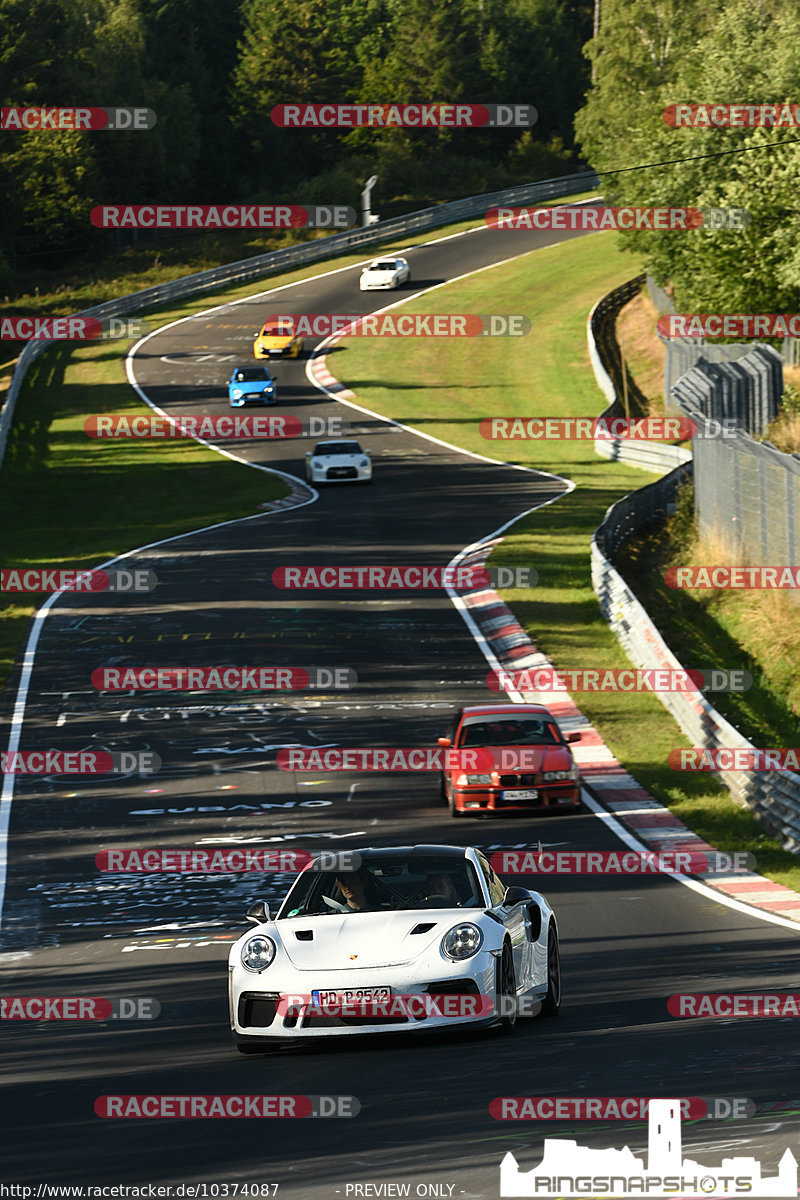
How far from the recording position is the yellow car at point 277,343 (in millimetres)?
63844

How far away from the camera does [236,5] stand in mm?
118500

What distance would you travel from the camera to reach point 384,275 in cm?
7288

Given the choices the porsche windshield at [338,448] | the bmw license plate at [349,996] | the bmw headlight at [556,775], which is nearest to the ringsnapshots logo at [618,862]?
the bmw headlight at [556,775]

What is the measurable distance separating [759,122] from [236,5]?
78.9 m

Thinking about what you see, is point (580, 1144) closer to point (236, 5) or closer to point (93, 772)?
point (93, 772)

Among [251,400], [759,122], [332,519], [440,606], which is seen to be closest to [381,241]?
[251,400]

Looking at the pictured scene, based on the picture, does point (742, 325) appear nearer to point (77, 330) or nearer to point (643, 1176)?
point (77, 330)

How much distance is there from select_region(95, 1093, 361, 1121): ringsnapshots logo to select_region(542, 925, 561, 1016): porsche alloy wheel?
2.44 meters

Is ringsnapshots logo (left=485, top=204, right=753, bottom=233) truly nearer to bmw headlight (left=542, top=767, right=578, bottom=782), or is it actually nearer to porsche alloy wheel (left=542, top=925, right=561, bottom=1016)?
bmw headlight (left=542, top=767, right=578, bottom=782)

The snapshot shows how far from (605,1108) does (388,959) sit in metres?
2.01

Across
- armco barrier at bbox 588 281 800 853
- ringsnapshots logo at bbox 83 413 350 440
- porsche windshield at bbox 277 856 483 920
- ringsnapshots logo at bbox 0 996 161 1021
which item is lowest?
ringsnapshots logo at bbox 83 413 350 440

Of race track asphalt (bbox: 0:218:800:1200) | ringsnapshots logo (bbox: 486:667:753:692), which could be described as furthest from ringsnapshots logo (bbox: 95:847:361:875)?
ringsnapshots logo (bbox: 486:667:753:692)

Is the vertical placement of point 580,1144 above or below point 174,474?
above

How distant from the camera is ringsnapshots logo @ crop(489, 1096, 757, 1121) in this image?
757 centimetres
